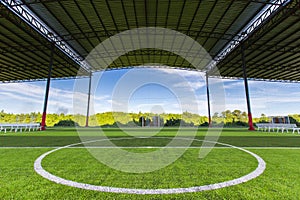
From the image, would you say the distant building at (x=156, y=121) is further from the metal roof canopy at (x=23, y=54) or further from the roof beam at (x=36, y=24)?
the roof beam at (x=36, y=24)

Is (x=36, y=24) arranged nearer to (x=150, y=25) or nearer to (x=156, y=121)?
(x=150, y=25)

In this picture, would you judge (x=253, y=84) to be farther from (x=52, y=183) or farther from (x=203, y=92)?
(x=52, y=183)

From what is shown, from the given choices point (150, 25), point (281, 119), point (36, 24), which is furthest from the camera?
point (281, 119)

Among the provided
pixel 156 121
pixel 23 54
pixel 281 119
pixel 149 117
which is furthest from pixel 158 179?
pixel 149 117

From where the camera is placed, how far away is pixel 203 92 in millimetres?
31266

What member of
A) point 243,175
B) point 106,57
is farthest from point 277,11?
point 106,57

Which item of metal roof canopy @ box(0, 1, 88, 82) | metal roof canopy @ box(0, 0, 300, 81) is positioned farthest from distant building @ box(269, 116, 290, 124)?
metal roof canopy @ box(0, 1, 88, 82)

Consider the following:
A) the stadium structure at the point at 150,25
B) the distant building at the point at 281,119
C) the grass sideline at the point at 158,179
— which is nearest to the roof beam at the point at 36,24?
the stadium structure at the point at 150,25

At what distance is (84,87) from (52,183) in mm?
30380

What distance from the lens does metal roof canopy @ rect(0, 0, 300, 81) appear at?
1381cm

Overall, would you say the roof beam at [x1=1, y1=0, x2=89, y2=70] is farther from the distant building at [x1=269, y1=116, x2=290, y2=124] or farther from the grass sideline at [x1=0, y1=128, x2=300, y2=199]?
the distant building at [x1=269, y1=116, x2=290, y2=124]

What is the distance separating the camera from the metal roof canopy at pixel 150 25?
13812 mm

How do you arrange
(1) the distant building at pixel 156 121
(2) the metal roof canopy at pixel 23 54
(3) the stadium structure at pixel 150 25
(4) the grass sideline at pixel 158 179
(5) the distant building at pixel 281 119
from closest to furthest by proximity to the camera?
(4) the grass sideline at pixel 158 179, (3) the stadium structure at pixel 150 25, (2) the metal roof canopy at pixel 23 54, (5) the distant building at pixel 281 119, (1) the distant building at pixel 156 121

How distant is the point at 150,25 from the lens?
17.5 metres
